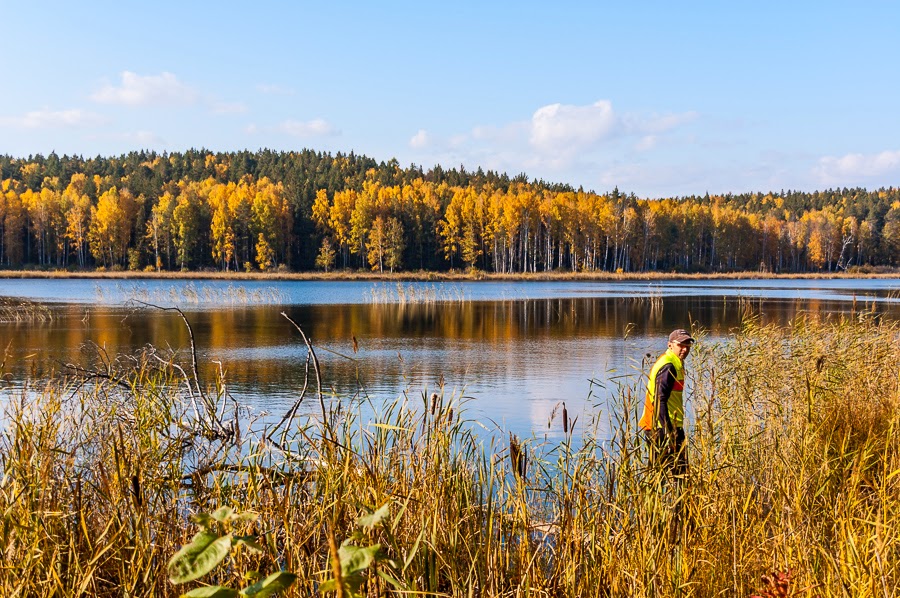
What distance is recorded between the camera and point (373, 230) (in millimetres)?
97625

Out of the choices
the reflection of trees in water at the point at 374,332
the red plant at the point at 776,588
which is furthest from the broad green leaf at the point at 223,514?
the reflection of trees in water at the point at 374,332

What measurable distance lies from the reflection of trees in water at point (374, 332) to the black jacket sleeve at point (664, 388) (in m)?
7.03

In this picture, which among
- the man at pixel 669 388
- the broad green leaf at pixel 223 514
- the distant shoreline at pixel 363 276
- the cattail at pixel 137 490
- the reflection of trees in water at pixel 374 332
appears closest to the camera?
the broad green leaf at pixel 223 514

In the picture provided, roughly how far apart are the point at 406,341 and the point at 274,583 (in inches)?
995

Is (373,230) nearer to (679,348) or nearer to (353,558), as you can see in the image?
(679,348)

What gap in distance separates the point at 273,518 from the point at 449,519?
1.07 meters

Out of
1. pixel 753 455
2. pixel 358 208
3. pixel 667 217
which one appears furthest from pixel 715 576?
pixel 667 217

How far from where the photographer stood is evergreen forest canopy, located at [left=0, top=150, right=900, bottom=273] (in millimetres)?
95625

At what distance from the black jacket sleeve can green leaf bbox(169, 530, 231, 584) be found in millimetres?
5420

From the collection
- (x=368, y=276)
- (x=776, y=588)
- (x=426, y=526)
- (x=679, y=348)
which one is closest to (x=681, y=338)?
(x=679, y=348)

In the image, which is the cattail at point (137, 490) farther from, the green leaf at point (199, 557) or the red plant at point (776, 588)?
the red plant at point (776, 588)

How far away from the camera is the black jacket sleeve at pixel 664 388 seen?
6.85m

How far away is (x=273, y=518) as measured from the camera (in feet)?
15.7

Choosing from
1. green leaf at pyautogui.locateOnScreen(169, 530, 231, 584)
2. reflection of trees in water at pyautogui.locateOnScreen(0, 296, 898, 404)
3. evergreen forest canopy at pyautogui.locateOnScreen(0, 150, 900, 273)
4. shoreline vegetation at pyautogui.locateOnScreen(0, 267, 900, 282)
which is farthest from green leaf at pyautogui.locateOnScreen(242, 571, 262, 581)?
evergreen forest canopy at pyautogui.locateOnScreen(0, 150, 900, 273)
